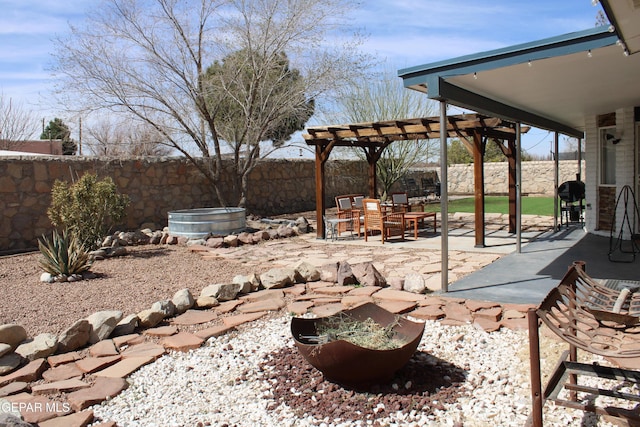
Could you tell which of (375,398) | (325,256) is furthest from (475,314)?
(325,256)

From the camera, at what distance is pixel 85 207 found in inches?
336

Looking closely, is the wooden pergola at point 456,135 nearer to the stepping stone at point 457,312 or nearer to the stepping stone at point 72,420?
the stepping stone at point 457,312

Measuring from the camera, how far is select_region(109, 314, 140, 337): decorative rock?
434cm

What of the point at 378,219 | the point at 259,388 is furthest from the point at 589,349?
the point at 378,219

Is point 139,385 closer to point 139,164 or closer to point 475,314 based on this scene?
point 475,314

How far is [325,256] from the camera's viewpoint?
838 cm

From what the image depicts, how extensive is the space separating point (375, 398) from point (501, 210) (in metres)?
14.0

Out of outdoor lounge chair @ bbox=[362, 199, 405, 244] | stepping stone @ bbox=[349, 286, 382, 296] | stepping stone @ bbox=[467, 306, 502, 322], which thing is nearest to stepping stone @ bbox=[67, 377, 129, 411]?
stepping stone @ bbox=[349, 286, 382, 296]

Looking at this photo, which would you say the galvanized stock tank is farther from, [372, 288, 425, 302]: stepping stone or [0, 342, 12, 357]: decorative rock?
[0, 342, 12, 357]: decorative rock

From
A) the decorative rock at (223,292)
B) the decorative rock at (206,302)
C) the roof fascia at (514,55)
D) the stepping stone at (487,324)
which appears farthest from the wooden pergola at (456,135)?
the decorative rock at (206,302)

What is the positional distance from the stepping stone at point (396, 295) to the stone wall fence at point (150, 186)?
747 centimetres

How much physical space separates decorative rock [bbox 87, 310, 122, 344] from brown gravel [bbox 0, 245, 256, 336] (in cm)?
55

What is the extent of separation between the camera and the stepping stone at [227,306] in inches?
197

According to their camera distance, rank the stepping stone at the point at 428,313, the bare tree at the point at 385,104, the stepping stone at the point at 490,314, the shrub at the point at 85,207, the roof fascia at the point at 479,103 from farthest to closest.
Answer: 1. the bare tree at the point at 385,104
2. the shrub at the point at 85,207
3. the roof fascia at the point at 479,103
4. the stepping stone at the point at 428,313
5. the stepping stone at the point at 490,314
